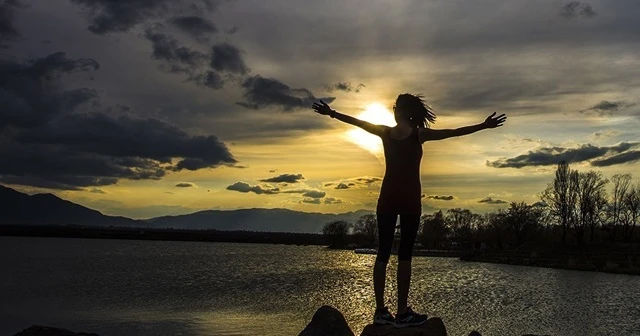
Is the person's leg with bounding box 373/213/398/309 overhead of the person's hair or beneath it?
beneath

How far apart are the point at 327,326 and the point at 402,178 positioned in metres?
4.56

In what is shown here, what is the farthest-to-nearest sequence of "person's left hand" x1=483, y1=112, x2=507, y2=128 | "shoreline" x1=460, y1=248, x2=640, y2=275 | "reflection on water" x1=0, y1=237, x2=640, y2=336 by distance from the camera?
1. "shoreline" x1=460, y1=248, x2=640, y2=275
2. "reflection on water" x1=0, y1=237, x2=640, y2=336
3. "person's left hand" x1=483, y1=112, x2=507, y2=128

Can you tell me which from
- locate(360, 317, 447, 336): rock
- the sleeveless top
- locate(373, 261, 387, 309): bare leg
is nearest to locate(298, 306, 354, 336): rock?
locate(360, 317, 447, 336): rock

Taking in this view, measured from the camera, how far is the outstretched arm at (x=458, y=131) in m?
7.88

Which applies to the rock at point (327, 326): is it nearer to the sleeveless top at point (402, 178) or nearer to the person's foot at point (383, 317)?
the person's foot at point (383, 317)

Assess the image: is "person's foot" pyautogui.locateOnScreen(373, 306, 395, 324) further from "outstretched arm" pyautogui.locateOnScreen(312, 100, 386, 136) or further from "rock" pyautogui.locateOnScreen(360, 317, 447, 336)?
"outstretched arm" pyautogui.locateOnScreen(312, 100, 386, 136)

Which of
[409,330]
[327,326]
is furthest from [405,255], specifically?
[327,326]

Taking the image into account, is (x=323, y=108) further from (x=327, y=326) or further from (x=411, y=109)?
(x=327, y=326)

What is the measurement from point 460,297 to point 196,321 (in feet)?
82.8

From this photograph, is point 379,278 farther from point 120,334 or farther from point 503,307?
point 503,307

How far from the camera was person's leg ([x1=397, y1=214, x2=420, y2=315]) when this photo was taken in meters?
8.23

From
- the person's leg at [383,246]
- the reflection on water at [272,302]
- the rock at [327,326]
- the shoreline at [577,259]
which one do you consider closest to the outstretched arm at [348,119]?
the person's leg at [383,246]

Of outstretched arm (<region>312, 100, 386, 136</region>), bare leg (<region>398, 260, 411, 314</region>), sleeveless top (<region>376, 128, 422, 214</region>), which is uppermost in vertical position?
outstretched arm (<region>312, 100, 386, 136</region>)

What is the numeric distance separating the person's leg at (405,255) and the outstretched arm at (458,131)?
1.12 metres
